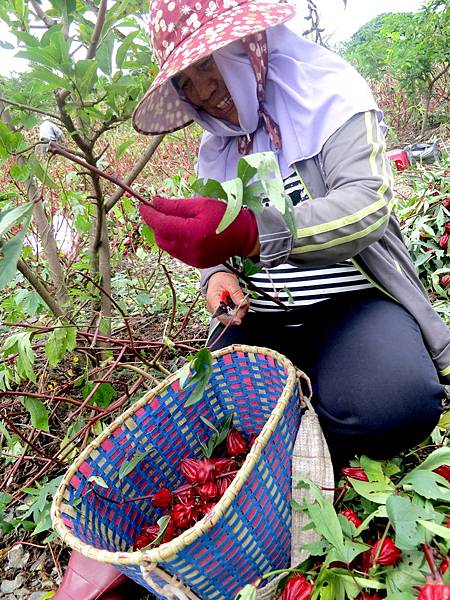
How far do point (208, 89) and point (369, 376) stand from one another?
2.18ft

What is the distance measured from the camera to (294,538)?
0.92 metres

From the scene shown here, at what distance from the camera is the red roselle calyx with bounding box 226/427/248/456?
1104mm

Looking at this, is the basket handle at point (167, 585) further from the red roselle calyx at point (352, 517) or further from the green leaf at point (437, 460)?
the green leaf at point (437, 460)

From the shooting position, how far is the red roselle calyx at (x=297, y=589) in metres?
0.79

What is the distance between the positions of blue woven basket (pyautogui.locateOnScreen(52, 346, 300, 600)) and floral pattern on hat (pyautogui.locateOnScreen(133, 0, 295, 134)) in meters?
0.59

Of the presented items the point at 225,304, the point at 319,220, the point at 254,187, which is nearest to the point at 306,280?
the point at 225,304

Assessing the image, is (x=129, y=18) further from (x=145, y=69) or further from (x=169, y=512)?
(x=169, y=512)

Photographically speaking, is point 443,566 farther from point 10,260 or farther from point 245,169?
point 10,260

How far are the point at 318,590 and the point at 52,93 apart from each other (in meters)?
1.08

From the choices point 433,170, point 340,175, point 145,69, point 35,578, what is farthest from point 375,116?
point 433,170

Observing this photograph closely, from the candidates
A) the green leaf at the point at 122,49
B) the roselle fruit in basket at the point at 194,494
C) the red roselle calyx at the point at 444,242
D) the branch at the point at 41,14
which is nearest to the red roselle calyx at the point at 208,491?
the roselle fruit in basket at the point at 194,494

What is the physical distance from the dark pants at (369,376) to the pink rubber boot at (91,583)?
51 cm

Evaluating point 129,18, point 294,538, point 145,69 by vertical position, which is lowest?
point 294,538

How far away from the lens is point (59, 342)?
3.56 feet
